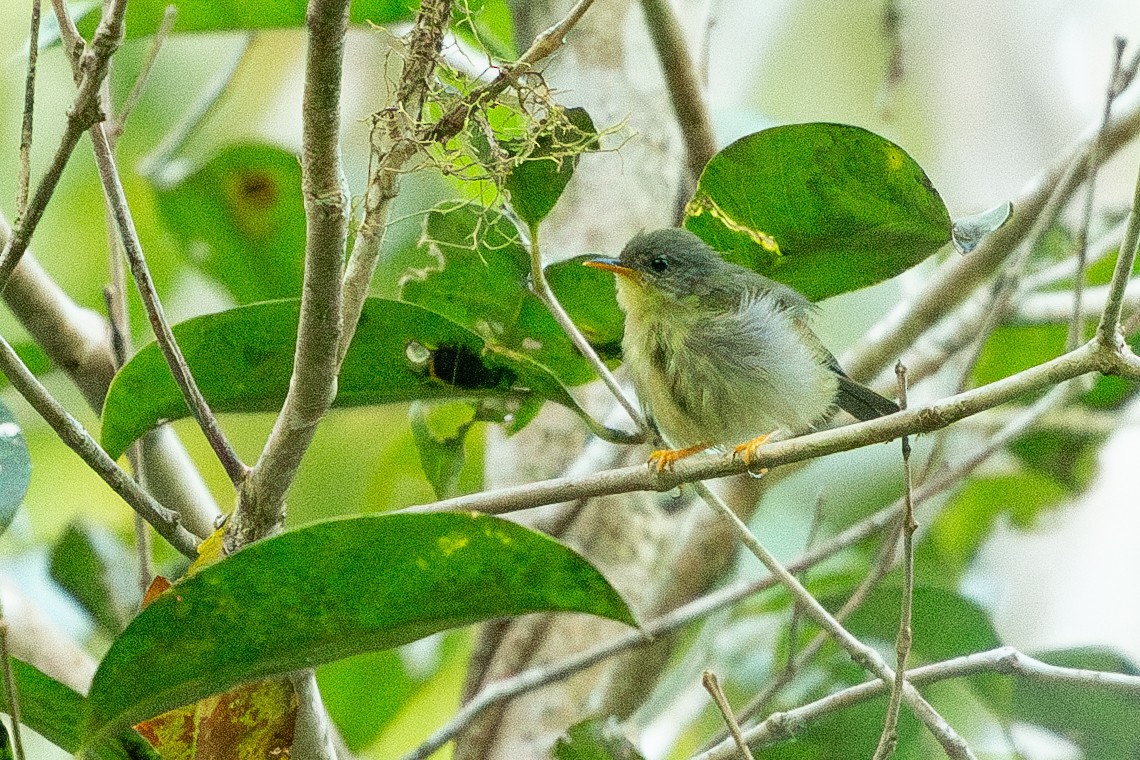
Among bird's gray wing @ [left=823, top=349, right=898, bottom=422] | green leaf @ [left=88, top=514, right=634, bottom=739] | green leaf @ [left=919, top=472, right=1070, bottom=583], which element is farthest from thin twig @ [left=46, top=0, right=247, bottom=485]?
green leaf @ [left=919, top=472, right=1070, bottom=583]

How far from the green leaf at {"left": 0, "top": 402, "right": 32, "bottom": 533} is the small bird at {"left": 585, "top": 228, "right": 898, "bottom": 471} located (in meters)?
1.38

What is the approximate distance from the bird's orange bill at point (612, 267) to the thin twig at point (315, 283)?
1132 mm

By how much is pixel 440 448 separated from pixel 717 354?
2.67 ft

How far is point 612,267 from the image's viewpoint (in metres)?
2.75

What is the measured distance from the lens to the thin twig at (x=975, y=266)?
2.90 m

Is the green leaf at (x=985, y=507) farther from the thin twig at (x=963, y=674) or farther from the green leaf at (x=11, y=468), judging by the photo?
the green leaf at (x=11, y=468)

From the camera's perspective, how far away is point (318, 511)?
3961 mm

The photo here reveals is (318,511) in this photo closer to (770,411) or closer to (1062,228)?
(770,411)

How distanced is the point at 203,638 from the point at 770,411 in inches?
69.0

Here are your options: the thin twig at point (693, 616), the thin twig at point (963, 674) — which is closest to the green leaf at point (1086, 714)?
the thin twig at point (693, 616)

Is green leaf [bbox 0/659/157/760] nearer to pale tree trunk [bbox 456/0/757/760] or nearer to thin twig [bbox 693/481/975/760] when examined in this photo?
thin twig [bbox 693/481/975/760]

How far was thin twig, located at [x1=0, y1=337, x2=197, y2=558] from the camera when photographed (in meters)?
1.58

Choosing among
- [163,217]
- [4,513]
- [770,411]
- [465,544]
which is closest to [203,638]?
[465,544]

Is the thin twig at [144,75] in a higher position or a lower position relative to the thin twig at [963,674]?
higher
